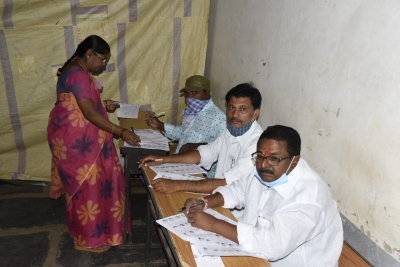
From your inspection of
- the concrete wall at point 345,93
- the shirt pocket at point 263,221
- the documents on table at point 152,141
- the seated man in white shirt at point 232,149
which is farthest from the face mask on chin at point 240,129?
the shirt pocket at point 263,221

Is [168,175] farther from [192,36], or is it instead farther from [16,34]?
[16,34]

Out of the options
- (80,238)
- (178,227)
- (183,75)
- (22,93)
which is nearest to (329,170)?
(178,227)

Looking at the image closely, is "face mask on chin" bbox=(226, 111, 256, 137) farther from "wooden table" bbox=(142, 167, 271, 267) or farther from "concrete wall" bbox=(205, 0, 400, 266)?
"wooden table" bbox=(142, 167, 271, 267)

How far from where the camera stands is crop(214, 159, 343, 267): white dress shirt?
148 cm

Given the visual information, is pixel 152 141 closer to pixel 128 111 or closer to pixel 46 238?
pixel 128 111

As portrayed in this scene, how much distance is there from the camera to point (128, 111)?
3656 millimetres

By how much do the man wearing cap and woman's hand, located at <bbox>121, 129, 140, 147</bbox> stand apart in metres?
0.40

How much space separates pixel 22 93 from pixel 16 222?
140 cm

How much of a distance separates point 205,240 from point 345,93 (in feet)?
3.27

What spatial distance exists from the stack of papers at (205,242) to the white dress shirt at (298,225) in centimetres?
4

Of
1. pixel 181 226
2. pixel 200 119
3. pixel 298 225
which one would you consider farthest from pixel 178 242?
pixel 200 119

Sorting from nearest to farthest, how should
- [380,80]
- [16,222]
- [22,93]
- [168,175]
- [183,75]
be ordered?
[380,80] < [168,175] < [16,222] < [22,93] < [183,75]

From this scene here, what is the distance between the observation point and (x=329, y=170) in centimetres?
189

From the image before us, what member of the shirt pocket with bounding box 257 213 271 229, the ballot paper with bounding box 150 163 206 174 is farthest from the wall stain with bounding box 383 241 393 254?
the ballot paper with bounding box 150 163 206 174
